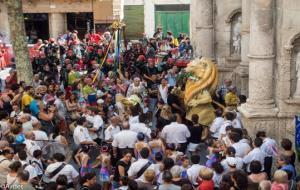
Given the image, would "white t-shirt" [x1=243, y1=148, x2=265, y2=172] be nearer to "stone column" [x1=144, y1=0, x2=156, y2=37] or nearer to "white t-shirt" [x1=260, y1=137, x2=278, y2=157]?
"white t-shirt" [x1=260, y1=137, x2=278, y2=157]

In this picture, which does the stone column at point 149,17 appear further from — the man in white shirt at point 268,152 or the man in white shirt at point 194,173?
the man in white shirt at point 194,173

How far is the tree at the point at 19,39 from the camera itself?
66.5ft

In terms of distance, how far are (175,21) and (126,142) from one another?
2555cm

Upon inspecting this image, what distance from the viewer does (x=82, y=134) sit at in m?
13.4

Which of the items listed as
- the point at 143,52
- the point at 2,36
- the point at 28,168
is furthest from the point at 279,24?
the point at 2,36

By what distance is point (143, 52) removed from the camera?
25562mm

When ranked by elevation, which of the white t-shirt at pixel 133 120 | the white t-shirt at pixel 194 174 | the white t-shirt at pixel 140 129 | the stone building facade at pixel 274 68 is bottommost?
the white t-shirt at pixel 194 174

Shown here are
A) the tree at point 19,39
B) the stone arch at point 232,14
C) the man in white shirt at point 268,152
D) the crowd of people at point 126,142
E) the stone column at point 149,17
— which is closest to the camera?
the crowd of people at point 126,142

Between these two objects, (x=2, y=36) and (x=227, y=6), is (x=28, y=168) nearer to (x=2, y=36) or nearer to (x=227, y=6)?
(x=227, y=6)

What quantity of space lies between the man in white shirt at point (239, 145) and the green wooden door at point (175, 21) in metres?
25.8

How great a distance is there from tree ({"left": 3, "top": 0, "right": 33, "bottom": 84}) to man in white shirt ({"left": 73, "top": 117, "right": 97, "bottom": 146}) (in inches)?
291

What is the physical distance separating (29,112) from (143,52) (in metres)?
11.2

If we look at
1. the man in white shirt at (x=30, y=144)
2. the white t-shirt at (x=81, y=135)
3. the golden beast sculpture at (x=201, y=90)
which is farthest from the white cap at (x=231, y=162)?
the golden beast sculpture at (x=201, y=90)

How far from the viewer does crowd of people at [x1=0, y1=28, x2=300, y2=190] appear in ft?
34.7
